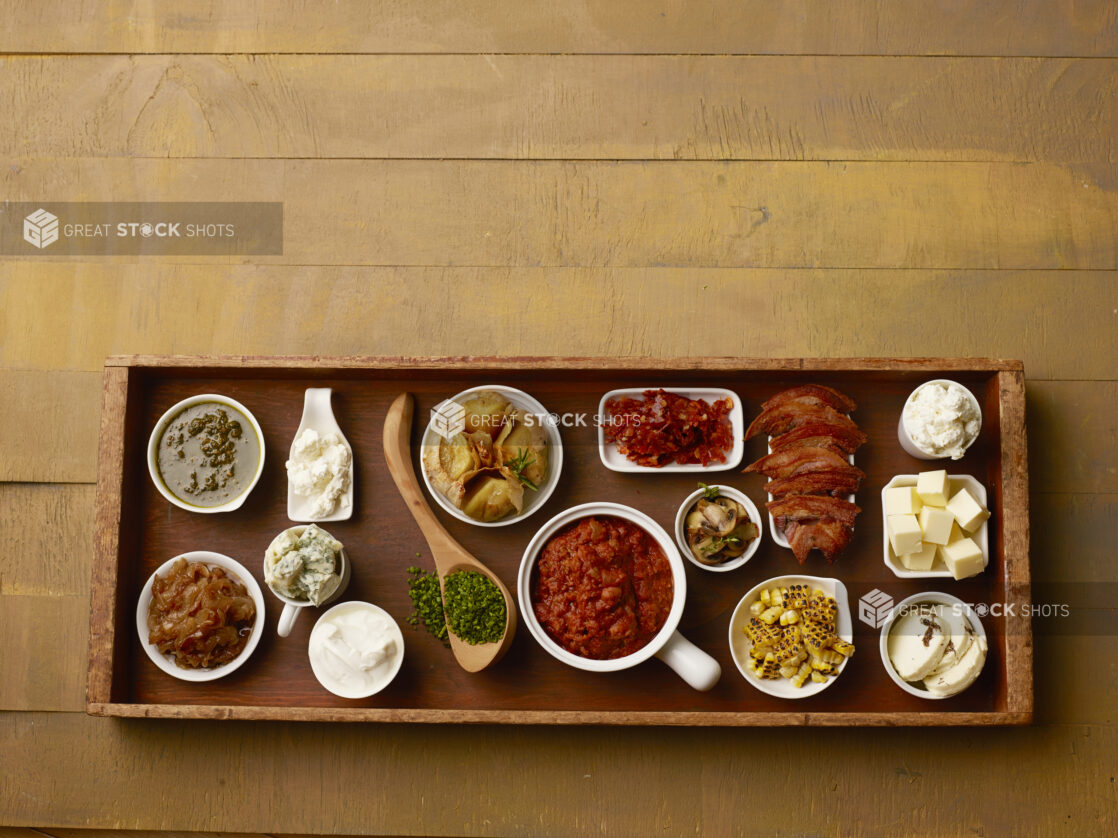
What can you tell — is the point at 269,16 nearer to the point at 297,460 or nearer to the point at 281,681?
the point at 297,460

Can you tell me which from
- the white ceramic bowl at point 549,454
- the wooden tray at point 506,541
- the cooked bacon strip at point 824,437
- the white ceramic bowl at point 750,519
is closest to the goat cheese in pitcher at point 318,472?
the wooden tray at point 506,541

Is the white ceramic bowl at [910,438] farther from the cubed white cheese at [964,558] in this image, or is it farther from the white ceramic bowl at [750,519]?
the white ceramic bowl at [750,519]

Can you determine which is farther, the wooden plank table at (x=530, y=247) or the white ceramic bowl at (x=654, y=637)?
the wooden plank table at (x=530, y=247)

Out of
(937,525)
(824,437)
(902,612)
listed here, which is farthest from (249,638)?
(937,525)

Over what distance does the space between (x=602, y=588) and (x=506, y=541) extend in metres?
0.40

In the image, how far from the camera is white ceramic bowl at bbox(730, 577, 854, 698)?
248 centimetres

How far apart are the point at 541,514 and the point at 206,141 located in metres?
2.01

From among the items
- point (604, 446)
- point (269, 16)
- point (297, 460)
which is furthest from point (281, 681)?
point (269, 16)

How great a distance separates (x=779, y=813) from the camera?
2699mm

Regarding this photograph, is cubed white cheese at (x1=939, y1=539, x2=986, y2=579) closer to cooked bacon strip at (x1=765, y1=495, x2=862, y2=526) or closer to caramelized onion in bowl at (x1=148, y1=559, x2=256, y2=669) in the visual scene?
cooked bacon strip at (x1=765, y1=495, x2=862, y2=526)

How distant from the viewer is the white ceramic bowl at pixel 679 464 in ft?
8.52

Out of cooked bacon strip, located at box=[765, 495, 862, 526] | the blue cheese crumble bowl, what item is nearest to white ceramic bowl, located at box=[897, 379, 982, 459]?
cooked bacon strip, located at box=[765, 495, 862, 526]

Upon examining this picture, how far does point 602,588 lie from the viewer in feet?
7.88

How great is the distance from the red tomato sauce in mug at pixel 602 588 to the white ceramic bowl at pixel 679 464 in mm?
201
